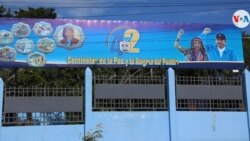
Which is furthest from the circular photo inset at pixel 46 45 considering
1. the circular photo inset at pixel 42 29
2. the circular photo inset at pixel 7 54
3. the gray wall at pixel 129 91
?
the gray wall at pixel 129 91

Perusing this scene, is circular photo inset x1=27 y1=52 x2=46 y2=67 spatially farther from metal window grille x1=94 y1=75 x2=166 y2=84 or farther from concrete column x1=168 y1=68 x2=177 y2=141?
concrete column x1=168 y1=68 x2=177 y2=141

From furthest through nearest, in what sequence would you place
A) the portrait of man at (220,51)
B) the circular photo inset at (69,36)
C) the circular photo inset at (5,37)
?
the portrait of man at (220,51) → the circular photo inset at (69,36) → the circular photo inset at (5,37)

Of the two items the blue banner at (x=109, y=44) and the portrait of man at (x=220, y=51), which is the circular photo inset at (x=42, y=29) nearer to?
the blue banner at (x=109, y=44)

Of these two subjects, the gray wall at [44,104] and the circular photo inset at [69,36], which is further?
the circular photo inset at [69,36]

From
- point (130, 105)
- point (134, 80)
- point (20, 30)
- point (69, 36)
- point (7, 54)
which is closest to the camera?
point (130, 105)

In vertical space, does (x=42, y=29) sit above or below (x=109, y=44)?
above

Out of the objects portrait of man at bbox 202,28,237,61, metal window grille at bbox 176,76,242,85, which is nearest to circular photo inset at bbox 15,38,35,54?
metal window grille at bbox 176,76,242,85

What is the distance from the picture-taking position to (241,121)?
54.2 feet

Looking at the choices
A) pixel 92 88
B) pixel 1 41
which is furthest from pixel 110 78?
pixel 1 41

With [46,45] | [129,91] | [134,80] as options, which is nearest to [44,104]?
[129,91]

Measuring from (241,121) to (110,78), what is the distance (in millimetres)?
5217

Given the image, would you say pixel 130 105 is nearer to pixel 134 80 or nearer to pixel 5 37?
pixel 134 80

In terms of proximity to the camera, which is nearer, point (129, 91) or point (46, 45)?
point (129, 91)

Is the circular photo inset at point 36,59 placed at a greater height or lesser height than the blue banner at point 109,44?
lesser
